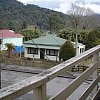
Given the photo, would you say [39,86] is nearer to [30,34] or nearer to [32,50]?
[32,50]

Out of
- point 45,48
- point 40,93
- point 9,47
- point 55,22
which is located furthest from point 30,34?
point 40,93

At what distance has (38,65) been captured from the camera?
23219 mm

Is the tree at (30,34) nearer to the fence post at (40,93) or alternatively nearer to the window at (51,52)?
the window at (51,52)

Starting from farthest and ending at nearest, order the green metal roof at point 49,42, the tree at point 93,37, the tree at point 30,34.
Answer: the tree at point 30,34 < the green metal roof at point 49,42 < the tree at point 93,37

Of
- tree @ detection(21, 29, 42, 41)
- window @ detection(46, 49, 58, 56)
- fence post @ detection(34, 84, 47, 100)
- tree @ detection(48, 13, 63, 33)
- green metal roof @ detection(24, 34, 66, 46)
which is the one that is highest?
tree @ detection(48, 13, 63, 33)

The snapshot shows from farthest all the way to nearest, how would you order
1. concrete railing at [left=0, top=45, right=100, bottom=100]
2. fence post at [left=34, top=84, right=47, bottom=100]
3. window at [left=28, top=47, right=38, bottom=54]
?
window at [left=28, top=47, right=38, bottom=54] → fence post at [left=34, top=84, right=47, bottom=100] → concrete railing at [left=0, top=45, right=100, bottom=100]

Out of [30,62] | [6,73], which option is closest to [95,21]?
[30,62]

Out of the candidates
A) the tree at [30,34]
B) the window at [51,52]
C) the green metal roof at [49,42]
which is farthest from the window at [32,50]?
the tree at [30,34]

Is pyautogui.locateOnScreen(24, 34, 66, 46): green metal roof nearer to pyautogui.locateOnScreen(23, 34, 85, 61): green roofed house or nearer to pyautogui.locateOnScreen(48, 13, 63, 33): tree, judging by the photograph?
pyautogui.locateOnScreen(23, 34, 85, 61): green roofed house

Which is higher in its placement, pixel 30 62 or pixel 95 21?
pixel 95 21

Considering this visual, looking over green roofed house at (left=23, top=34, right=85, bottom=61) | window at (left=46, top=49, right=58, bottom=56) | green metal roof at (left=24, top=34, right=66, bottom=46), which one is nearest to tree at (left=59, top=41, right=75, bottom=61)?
green roofed house at (left=23, top=34, right=85, bottom=61)

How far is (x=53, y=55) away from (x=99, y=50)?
968 inches

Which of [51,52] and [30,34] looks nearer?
[51,52]

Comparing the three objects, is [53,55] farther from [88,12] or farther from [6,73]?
[88,12]
